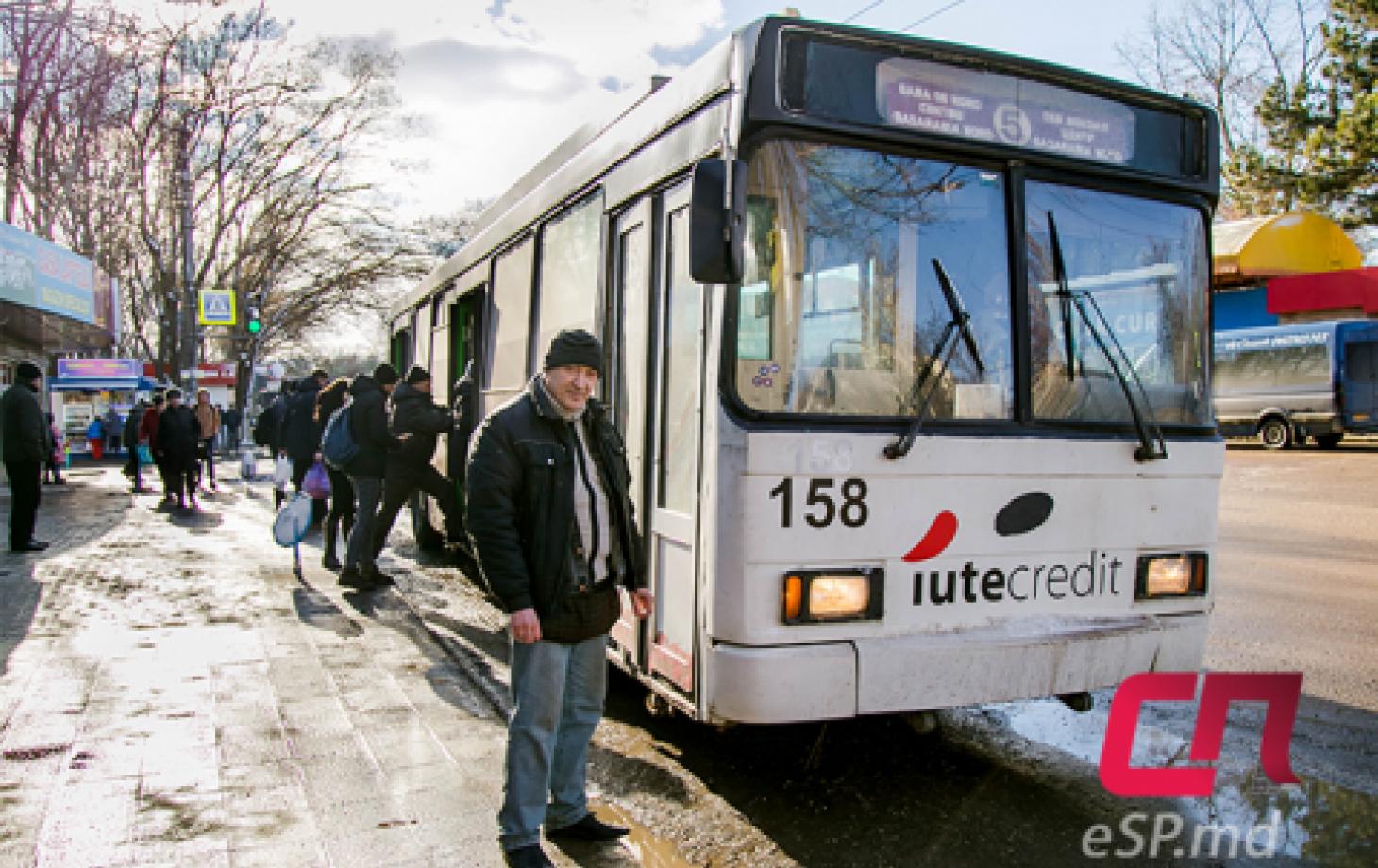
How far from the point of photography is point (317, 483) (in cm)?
998

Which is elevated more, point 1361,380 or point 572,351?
point 1361,380

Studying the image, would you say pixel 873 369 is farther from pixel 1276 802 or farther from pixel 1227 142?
pixel 1227 142

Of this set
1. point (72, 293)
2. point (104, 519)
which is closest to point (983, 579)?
point (104, 519)

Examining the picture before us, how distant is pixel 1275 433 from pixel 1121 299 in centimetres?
2405

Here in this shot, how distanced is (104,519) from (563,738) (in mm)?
13080

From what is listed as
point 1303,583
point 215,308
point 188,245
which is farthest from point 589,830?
point 215,308

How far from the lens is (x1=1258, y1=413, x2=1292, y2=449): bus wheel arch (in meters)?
25.1

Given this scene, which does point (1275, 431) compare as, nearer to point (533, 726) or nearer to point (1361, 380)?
point (1361, 380)

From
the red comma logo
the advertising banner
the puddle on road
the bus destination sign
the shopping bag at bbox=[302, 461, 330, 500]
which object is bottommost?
the puddle on road

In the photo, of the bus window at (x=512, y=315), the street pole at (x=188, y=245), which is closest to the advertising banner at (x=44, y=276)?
the street pole at (x=188, y=245)

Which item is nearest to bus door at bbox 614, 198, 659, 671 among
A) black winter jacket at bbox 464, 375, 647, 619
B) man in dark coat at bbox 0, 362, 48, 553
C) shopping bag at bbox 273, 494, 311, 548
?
black winter jacket at bbox 464, 375, 647, 619

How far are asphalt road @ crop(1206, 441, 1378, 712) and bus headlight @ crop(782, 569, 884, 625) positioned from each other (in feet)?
10.7

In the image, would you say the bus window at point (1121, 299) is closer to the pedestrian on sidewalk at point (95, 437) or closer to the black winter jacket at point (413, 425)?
the black winter jacket at point (413, 425)

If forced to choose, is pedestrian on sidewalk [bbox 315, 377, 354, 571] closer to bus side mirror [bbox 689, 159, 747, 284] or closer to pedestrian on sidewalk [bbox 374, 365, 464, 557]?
pedestrian on sidewalk [bbox 374, 365, 464, 557]
